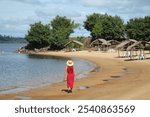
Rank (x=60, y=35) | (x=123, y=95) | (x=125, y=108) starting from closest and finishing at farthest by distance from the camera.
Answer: (x=125, y=108) < (x=123, y=95) < (x=60, y=35)

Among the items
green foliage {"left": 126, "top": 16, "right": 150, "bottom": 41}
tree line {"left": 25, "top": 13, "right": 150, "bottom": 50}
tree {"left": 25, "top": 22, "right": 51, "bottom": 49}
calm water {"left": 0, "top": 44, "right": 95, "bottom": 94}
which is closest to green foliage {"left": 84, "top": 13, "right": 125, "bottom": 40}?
tree line {"left": 25, "top": 13, "right": 150, "bottom": 50}

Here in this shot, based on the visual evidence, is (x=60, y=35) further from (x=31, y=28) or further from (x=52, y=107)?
(x=52, y=107)

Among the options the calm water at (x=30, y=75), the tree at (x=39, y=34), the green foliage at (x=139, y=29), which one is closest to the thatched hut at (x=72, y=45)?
the tree at (x=39, y=34)

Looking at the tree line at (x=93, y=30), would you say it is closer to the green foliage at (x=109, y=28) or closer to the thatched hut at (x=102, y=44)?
the green foliage at (x=109, y=28)

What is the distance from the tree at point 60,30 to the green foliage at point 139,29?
1952 cm

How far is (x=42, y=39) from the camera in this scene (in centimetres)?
11912

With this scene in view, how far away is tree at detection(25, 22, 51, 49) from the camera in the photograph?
119m

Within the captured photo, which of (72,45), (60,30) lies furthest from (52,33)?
(72,45)

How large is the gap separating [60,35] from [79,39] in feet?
34.9

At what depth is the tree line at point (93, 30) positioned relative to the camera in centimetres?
10825

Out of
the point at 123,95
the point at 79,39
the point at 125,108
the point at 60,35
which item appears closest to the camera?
the point at 125,108

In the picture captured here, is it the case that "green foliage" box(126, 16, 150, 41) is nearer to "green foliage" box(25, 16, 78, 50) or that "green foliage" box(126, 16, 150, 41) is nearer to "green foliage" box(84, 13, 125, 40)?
"green foliage" box(84, 13, 125, 40)

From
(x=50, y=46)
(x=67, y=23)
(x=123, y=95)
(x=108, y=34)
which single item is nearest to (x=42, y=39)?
(x=50, y=46)

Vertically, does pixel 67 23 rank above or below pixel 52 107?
above
